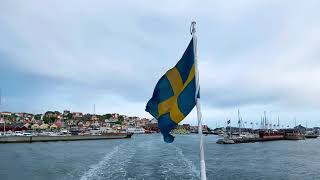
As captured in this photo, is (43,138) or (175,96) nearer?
(175,96)

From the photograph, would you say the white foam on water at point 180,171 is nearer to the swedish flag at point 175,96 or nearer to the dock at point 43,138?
the swedish flag at point 175,96

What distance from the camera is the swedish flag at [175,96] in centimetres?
1084

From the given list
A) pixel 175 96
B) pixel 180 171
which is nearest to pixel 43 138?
pixel 180 171

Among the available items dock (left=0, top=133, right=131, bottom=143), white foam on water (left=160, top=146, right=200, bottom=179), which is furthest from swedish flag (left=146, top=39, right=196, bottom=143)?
dock (left=0, top=133, right=131, bottom=143)

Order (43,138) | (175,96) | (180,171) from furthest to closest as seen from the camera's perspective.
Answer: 1. (43,138)
2. (180,171)
3. (175,96)

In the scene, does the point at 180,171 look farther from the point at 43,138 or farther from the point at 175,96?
the point at 43,138

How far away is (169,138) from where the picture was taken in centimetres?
1096

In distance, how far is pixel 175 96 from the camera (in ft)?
36.8

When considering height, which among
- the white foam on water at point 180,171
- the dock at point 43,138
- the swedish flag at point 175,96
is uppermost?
the swedish flag at point 175,96

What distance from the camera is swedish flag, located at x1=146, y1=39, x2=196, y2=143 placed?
35.6ft

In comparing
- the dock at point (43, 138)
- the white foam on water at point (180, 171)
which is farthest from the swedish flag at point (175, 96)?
the dock at point (43, 138)

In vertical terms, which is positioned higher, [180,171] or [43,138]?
[43,138]

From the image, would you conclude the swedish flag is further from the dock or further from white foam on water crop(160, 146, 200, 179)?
the dock

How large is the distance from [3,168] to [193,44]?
47.5 meters
